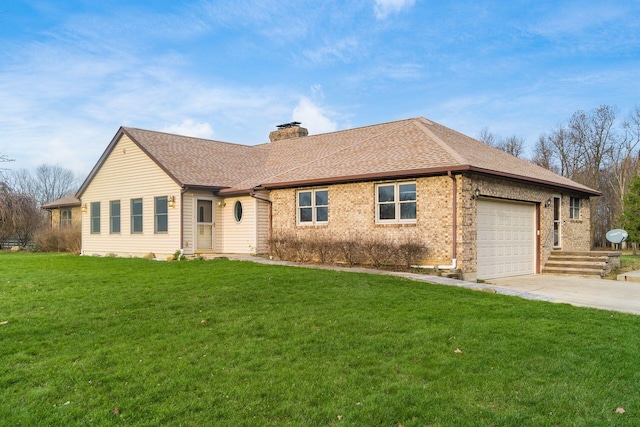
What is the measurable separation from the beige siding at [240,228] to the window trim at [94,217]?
22.7 feet

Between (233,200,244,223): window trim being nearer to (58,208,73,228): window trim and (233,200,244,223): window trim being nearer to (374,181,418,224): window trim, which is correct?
(374,181,418,224): window trim

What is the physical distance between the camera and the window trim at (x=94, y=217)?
2164 centimetres

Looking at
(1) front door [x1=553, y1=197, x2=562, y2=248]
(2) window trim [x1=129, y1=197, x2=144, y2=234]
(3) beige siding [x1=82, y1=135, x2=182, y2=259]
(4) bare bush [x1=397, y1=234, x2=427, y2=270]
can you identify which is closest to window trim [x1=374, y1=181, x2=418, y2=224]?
(4) bare bush [x1=397, y1=234, x2=427, y2=270]

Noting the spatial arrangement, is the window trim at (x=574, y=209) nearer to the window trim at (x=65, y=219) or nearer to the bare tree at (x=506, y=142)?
the window trim at (x=65, y=219)

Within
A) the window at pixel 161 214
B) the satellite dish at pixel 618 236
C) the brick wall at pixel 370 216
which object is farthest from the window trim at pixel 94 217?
the satellite dish at pixel 618 236

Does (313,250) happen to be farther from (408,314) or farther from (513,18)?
(513,18)

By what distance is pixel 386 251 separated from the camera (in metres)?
13.4

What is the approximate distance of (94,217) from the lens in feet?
71.7

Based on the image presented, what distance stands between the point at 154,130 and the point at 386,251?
43.4 feet

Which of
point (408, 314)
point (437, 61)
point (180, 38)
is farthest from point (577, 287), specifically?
point (180, 38)

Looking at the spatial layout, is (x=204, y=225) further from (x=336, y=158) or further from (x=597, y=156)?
(x=597, y=156)

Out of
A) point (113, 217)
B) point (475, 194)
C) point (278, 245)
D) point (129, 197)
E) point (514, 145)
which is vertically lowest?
point (278, 245)

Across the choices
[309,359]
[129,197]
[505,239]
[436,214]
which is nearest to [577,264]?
[505,239]

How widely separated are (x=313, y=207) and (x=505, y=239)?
6120 mm
